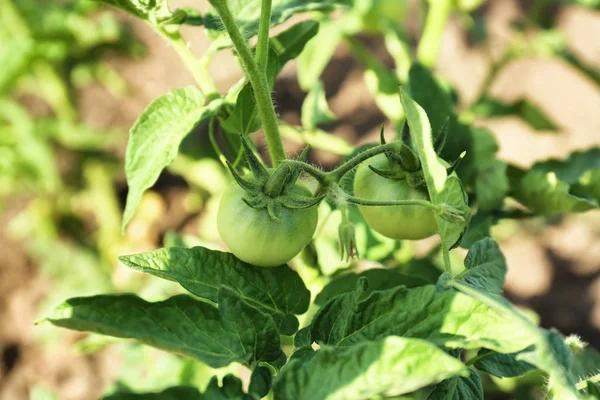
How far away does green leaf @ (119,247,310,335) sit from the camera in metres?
0.79

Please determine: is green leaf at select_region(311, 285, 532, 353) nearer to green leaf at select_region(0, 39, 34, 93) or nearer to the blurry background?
the blurry background

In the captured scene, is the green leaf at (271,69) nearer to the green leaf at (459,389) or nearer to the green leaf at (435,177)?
the green leaf at (435,177)

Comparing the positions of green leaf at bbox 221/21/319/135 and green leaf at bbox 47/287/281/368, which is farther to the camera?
green leaf at bbox 221/21/319/135

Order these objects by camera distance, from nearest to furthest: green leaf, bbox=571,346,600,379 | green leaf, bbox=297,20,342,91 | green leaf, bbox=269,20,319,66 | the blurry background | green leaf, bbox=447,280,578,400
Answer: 1. green leaf, bbox=447,280,578,400
2. green leaf, bbox=269,20,319,66
3. green leaf, bbox=571,346,600,379
4. green leaf, bbox=297,20,342,91
5. the blurry background

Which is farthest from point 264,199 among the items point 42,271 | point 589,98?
point 589,98

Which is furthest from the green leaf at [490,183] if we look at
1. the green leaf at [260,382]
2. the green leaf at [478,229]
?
the green leaf at [260,382]

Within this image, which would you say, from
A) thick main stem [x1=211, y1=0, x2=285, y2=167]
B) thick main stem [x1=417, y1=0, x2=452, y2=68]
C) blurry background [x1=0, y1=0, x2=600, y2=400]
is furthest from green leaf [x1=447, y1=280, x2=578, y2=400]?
blurry background [x1=0, y1=0, x2=600, y2=400]

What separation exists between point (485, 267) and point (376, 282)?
0.19 metres

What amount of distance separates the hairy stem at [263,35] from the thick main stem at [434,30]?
2.57ft

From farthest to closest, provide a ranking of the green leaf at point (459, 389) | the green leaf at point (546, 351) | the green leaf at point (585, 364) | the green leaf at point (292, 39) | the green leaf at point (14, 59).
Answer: the green leaf at point (14, 59) → the green leaf at point (585, 364) → the green leaf at point (292, 39) → the green leaf at point (459, 389) → the green leaf at point (546, 351)

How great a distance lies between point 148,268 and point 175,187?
249 cm

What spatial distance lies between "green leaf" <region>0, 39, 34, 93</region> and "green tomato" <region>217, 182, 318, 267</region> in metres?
1.69

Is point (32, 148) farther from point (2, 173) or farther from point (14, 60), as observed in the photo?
point (14, 60)

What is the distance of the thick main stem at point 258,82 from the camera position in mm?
766
